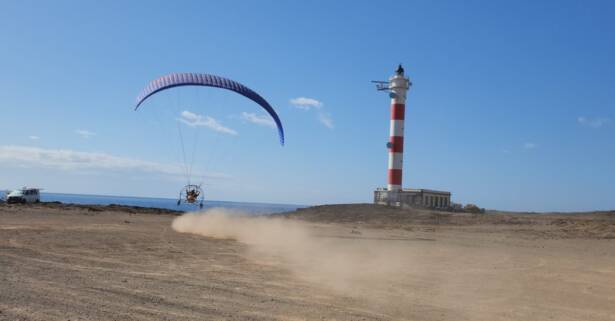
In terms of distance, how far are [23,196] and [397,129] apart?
37.1 meters

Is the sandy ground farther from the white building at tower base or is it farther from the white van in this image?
the white van

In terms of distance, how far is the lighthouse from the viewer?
5425cm

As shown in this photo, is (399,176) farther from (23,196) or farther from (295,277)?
(295,277)

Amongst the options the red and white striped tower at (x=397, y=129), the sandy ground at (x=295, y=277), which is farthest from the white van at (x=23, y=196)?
the red and white striped tower at (x=397, y=129)

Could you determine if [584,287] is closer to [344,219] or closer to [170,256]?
[170,256]

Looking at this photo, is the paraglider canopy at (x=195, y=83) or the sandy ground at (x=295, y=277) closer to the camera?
the sandy ground at (x=295, y=277)

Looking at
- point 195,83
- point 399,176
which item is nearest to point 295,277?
point 195,83

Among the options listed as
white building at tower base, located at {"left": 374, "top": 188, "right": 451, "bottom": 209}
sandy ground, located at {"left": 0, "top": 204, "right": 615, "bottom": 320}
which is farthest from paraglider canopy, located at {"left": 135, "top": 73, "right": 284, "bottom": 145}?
white building at tower base, located at {"left": 374, "top": 188, "right": 451, "bottom": 209}

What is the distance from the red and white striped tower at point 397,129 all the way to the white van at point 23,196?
35271 mm

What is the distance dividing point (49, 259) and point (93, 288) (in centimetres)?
495

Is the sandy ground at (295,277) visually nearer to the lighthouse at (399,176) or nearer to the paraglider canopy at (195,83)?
the paraglider canopy at (195,83)

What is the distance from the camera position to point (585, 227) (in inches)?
1399

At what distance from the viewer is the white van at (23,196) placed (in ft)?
174

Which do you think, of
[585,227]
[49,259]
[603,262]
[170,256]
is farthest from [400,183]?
[49,259]
